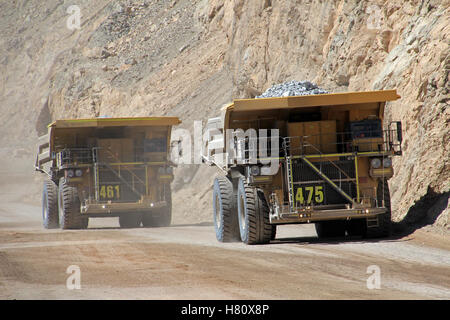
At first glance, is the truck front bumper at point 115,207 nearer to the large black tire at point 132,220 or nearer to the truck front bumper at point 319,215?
the large black tire at point 132,220

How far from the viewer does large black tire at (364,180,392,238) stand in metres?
13.7

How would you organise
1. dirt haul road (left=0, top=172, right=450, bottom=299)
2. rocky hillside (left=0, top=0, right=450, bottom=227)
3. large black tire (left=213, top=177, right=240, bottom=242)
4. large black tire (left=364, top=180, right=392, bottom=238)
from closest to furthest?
1. dirt haul road (left=0, top=172, right=450, bottom=299)
2. large black tire (left=364, top=180, right=392, bottom=238)
3. large black tire (left=213, top=177, right=240, bottom=242)
4. rocky hillside (left=0, top=0, right=450, bottom=227)

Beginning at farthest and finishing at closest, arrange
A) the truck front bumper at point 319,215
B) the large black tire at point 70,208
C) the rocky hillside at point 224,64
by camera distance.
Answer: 1. the large black tire at point 70,208
2. the rocky hillside at point 224,64
3. the truck front bumper at point 319,215

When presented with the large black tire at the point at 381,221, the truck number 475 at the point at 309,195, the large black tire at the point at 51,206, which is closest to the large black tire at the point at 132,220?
the large black tire at the point at 51,206

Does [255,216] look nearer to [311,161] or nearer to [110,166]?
[311,161]

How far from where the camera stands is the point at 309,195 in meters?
13.6

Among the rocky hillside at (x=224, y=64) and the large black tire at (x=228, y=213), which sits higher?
the rocky hillside at (x=224, y=64)

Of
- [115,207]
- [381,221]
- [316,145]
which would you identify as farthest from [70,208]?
[381,221]

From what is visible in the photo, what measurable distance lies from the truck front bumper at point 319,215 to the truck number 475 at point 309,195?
25 centimetres

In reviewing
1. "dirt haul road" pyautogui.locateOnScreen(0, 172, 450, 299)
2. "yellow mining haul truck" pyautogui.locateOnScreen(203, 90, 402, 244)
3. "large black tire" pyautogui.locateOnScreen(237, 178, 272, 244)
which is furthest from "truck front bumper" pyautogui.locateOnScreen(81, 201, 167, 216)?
"large black tire" pyautogui.locateOnScreen(237, 178, 272, 244)

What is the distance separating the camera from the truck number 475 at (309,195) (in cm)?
1350

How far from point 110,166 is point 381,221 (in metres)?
9.28

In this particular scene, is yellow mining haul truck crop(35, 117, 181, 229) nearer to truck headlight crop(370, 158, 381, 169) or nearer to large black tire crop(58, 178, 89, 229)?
large black tire crop(58, 178, 89, 229)
